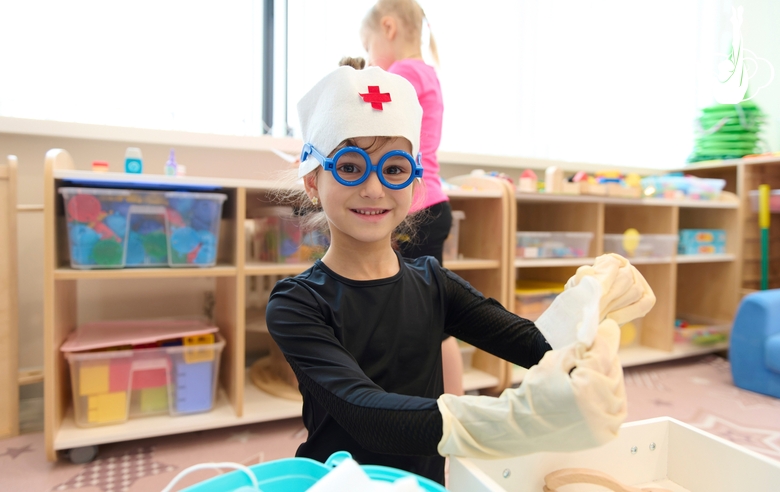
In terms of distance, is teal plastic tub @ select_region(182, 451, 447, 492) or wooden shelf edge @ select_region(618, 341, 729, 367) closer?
teal plastic tub @ select_region(182, 451, 447, 492)

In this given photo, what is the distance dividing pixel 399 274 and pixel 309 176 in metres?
0.19

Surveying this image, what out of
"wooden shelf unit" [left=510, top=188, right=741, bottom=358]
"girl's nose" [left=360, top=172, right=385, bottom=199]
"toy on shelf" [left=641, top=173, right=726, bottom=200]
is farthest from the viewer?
"toy on shelf" [left=641, top=173, right=726, bottom=200]

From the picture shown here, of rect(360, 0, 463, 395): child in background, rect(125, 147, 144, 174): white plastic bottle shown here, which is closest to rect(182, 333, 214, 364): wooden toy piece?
rect(125, 147, 144, 174): white plastic bottle

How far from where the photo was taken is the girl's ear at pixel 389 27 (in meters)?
1.39

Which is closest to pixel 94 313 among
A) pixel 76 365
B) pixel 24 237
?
pixel 24 237

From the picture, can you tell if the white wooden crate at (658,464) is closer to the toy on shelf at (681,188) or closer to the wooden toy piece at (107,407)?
the wooden toy piece at (107,407)

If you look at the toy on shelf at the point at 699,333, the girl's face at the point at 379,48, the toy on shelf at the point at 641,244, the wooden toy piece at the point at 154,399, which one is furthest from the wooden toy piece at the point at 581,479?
the toy on shelf at the point at 699,333

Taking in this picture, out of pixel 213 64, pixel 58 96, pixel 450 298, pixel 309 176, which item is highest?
pixel 213 64

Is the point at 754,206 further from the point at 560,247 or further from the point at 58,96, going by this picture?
the point at 58,96

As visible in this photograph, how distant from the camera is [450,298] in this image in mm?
802

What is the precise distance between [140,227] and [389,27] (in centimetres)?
84

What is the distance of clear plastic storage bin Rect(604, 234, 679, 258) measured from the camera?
2221 mm

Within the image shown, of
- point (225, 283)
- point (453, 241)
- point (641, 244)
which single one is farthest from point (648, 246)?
point (225, 283)

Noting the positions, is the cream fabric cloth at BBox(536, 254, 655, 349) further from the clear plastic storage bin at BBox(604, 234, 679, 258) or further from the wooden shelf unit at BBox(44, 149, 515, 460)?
the clear plastic storage bin at BBox(604, 234, 679, 258)
